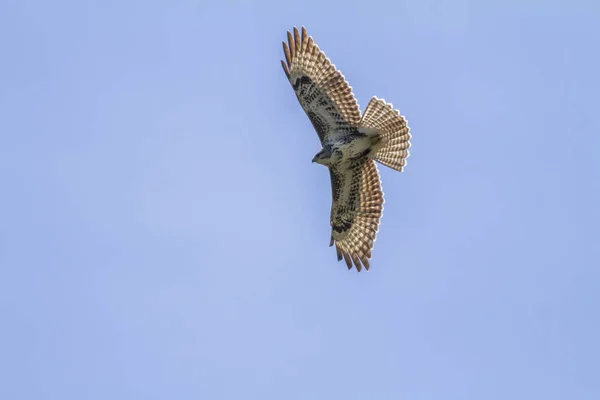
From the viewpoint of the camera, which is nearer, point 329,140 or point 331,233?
point 329,140

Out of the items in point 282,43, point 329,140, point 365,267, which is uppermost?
point 282,43

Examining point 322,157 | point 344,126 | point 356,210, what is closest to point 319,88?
point 344,126

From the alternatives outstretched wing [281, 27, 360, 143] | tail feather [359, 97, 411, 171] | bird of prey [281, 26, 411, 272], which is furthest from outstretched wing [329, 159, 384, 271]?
outstretched wing [281, 27, 360, 143]

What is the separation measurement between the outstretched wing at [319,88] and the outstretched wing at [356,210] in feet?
3.03

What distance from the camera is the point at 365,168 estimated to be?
894 inches

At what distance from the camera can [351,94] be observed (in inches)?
874

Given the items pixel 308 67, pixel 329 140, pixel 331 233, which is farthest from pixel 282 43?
pixel 331 233

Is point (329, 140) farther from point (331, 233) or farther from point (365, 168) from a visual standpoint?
point (331, 233)

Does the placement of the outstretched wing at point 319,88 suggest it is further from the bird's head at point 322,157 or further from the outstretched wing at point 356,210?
the outstretched wing at point 356,210

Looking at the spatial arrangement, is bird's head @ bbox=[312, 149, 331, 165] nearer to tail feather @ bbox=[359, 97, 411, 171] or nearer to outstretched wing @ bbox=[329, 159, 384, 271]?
outstretched wing @ bbox=[329, 159, 384, 271]

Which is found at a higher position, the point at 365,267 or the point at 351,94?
the point at 351,94

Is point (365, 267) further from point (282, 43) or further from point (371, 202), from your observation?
point (282, 43)

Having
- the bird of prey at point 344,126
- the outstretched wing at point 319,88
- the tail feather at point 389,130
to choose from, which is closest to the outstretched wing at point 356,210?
the bird of prey at point 344,126

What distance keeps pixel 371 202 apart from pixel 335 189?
0.74 m
